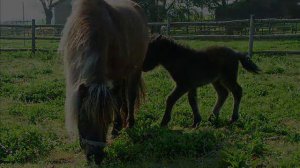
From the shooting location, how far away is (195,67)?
23.5ft

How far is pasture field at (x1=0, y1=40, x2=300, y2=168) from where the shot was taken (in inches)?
210

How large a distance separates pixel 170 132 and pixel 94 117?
1.68 m

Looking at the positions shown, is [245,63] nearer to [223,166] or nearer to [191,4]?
[223,166]

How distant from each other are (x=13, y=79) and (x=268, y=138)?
7691 mm

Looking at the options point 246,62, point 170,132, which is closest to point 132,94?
point 170,132

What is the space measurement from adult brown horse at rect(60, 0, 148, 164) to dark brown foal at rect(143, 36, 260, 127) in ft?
2.10

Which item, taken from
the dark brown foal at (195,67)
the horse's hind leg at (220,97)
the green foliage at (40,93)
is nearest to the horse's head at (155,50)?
the dark brown foal at (195,67)

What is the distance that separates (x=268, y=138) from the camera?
244 inches

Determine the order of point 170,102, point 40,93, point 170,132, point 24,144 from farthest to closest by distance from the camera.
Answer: point 40,93, point 170,102, point 170,132, point 24,144

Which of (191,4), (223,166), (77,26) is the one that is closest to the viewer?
(223,166)

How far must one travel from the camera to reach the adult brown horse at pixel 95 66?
473 cm

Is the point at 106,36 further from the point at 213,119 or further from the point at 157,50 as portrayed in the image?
the point at 213,119

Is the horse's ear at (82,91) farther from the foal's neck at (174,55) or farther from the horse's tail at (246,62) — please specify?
the horse's tail at (246,62)

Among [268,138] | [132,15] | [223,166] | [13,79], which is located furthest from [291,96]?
[13,79]
